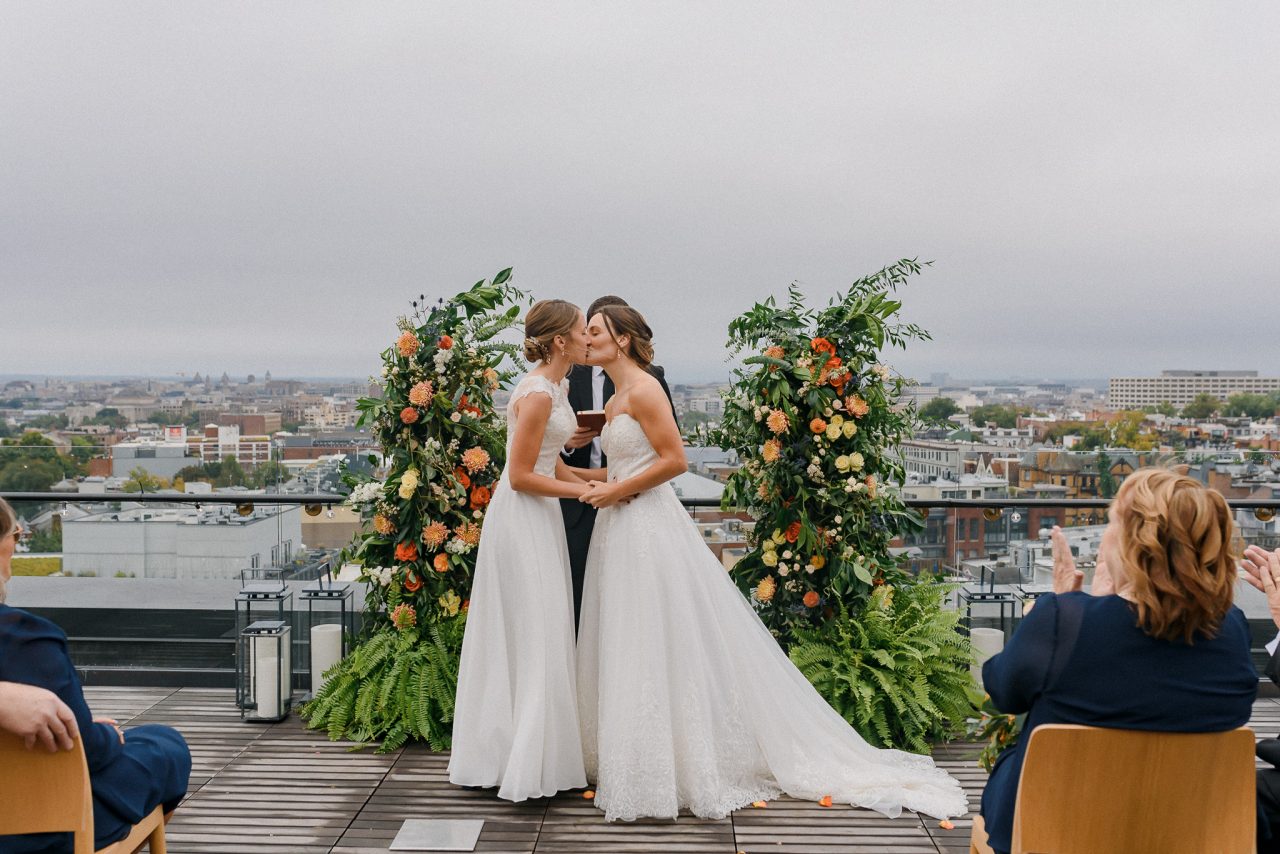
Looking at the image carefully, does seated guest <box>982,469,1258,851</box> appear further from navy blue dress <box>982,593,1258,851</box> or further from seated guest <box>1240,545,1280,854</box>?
seated guest <box>1240,545,1280,854</box>

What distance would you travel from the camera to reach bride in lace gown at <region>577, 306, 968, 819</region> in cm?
360

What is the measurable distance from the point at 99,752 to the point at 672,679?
197 centimetres

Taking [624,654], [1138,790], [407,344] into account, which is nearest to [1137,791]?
[1138,790]

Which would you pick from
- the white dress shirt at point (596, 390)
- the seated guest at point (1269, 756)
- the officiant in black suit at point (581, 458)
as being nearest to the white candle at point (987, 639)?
the officiant in black suit at point (581, 458)

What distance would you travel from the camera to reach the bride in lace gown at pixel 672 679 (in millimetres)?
3602

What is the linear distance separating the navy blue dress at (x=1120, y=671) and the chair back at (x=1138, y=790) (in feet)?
0.15

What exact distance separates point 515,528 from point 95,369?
5.99 meters

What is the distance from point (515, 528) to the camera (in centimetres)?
380

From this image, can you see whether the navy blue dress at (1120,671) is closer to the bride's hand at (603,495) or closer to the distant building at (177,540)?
the bride's hand at (603,495)

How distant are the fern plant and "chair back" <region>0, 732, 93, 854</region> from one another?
119 inches

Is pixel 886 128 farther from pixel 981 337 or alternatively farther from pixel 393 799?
pixel 393 799

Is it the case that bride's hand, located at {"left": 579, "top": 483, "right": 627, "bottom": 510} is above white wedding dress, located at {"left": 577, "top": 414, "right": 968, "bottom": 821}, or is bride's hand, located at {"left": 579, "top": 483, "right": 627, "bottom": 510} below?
above

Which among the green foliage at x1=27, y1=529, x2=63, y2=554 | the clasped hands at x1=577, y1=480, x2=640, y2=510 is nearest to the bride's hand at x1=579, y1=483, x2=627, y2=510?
the clasped hands at x1=577, y1=480, x2=640, y2=510

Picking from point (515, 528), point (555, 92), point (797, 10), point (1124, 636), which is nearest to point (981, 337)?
point (797, 10)
